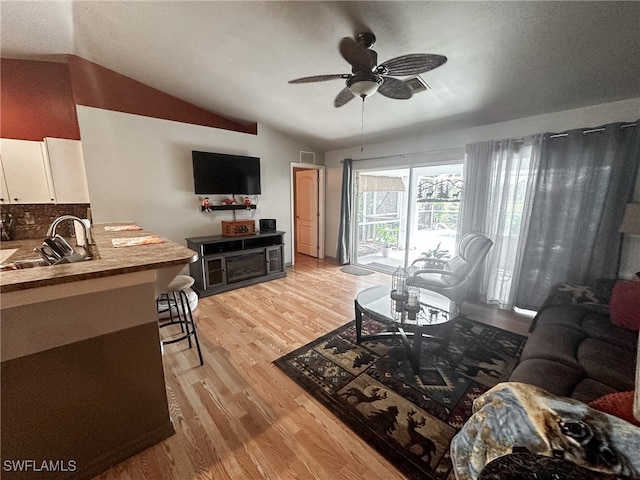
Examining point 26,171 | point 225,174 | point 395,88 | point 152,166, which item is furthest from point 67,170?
point 395,88

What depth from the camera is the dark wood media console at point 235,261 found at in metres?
3.44

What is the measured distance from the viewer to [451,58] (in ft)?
6.82

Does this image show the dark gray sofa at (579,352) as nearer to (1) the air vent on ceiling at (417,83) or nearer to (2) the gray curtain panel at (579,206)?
(2) the gray curtain panel at (579,206)

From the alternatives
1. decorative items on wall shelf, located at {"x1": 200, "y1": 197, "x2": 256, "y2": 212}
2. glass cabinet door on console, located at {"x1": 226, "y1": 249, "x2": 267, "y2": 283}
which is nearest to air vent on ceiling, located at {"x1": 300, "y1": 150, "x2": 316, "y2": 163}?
decorative items on wall shelf, located at {"x1": 200, "y1": 197, "x2": 256, "y2": 212}

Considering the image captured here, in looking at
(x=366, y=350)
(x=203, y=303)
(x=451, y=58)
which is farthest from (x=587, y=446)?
(x=203, y=303)

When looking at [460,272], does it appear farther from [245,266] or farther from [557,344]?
[245,266]

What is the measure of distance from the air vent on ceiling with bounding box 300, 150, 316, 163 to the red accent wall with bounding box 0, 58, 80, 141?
10.6 ft

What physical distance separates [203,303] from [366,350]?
86.3 inches

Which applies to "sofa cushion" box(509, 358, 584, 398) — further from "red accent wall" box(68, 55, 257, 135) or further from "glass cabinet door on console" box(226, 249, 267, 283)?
"red accent wall" box(68, 55, 257, 135)

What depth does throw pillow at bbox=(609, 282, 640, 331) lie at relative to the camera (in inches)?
67.2

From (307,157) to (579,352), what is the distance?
4612 millimetres

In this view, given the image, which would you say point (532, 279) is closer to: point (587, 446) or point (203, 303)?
point (587, 446)

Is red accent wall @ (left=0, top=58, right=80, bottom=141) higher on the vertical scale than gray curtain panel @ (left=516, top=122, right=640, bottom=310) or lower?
higher

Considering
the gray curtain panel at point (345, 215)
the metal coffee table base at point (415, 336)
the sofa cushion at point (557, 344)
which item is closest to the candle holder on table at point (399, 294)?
the metal coffee table base at point (415, 336)
